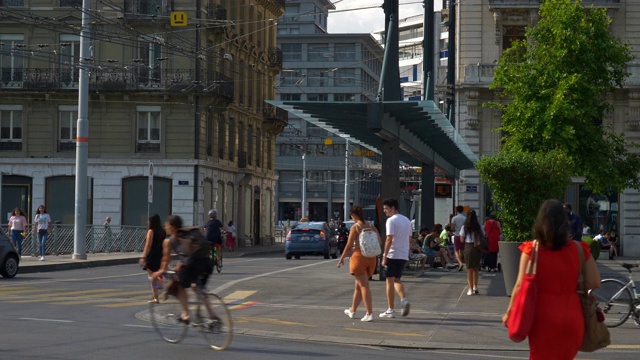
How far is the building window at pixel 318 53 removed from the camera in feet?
358

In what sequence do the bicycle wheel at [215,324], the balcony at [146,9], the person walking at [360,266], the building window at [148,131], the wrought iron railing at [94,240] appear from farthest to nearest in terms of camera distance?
the building window at [148,131]
the balcony at [146,9]
the wrought iron railing at [94,240]
the person walking at [360,266]
the bicycle wheel at [215,324]

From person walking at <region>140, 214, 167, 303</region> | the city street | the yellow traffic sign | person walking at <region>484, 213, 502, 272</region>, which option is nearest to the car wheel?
the city street

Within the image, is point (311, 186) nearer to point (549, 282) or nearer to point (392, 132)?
point (392, 132)

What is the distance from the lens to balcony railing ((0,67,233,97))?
5350 centimetres

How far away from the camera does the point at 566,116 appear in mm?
37531

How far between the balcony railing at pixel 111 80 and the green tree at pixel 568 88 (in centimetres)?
1939

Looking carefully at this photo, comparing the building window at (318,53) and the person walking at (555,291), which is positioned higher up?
the building window at (318,53)

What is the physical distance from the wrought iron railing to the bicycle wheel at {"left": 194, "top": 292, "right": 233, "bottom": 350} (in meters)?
27.7

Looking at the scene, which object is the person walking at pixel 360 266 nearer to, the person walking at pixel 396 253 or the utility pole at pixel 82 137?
the person walking at pixel 396 253

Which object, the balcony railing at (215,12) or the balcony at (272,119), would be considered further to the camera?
the balcony at (272,119)

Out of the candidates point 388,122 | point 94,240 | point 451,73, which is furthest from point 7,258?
point 451,73

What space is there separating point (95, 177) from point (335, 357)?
43.1 metres

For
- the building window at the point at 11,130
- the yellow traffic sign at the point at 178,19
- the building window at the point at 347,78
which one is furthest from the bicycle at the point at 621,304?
the building window at the point at 347,78

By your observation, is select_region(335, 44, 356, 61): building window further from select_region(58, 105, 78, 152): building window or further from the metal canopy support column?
the metal canopy support column
